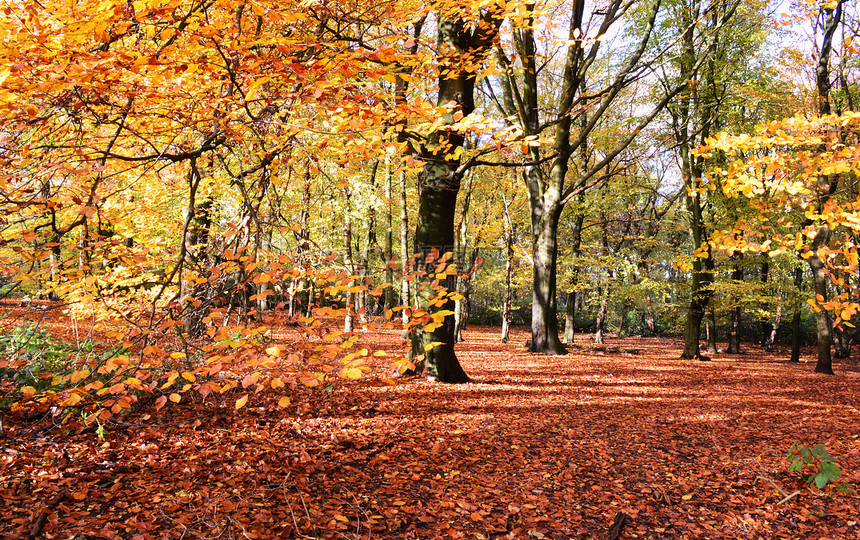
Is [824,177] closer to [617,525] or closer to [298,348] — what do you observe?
[617,525]

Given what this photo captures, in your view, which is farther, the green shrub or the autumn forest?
the green shrub

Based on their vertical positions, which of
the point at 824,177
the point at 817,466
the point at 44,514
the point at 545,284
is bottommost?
the point at 817,466

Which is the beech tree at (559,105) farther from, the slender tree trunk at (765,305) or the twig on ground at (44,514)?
the twig on ground at (44,514)

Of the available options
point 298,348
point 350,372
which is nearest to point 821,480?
point 350,372

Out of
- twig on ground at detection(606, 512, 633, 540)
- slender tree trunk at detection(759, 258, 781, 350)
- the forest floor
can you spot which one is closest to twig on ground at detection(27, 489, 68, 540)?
the forest floor

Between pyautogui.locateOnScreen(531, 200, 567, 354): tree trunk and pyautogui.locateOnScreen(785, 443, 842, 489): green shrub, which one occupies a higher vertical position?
pyautogui.locateOnScreen(531, 200, 567, 354): tree trunk

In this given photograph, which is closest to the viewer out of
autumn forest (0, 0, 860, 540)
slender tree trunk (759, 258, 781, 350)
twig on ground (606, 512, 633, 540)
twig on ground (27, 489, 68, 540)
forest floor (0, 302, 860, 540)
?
twig on ground (27, 489, 68, 540)

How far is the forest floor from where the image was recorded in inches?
120

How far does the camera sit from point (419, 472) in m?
4.10

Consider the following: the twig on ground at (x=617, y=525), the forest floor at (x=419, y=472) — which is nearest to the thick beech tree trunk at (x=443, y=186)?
the forest floor at (x=419, y=472)

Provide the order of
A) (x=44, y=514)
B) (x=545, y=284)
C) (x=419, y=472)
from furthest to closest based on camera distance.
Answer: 1. (x=545, y=284)
2. (x=419, y=472)
3. (x=44, y=514)

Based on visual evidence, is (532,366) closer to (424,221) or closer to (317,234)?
(424,221)

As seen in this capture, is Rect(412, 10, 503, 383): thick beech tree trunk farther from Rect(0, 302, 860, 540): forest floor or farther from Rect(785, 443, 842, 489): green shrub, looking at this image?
Rect(785, 443, 842, 489): green shrub

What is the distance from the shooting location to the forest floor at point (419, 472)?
3.05m
